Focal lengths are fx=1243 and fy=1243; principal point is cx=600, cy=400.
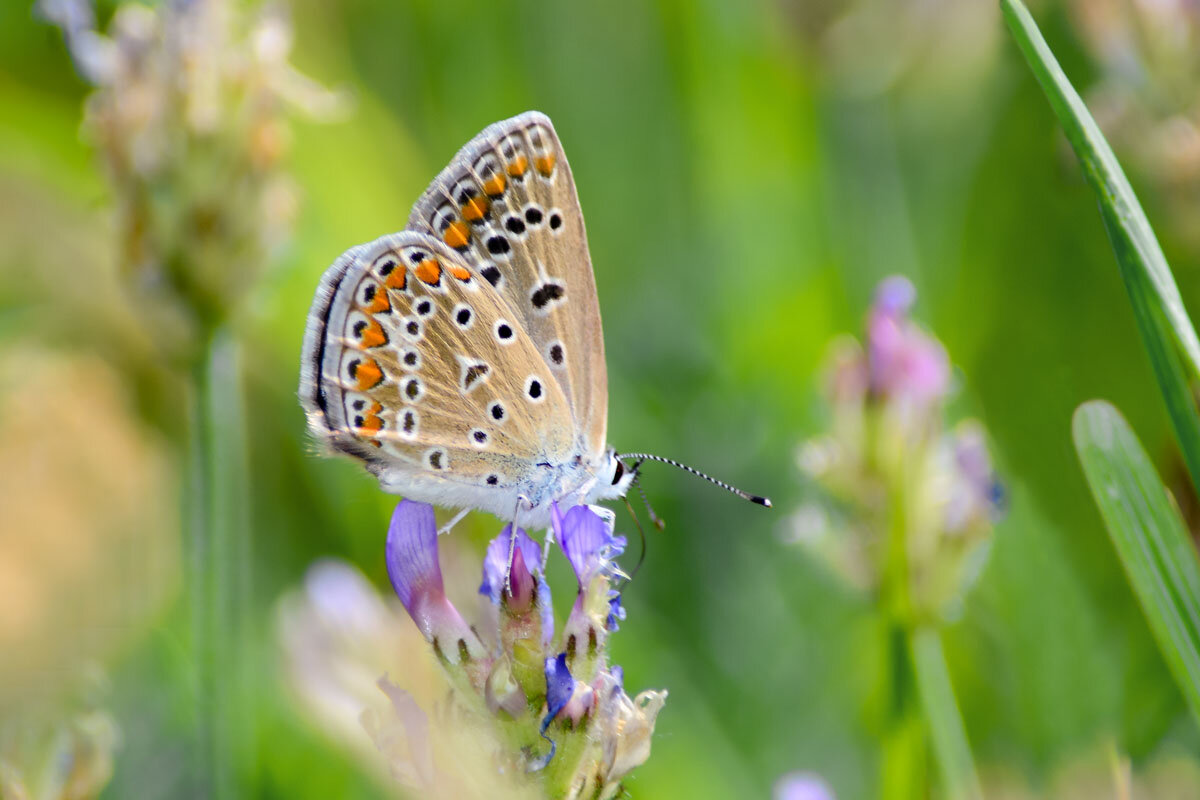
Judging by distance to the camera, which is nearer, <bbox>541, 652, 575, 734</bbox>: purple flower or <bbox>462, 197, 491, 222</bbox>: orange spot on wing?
<bbox>541, 652, 575, 734</bbox>: purple flower

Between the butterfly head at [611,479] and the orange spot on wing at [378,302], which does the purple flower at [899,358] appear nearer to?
the butterfly head at [611,479]

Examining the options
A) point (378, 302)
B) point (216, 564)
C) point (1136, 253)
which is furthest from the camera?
point (216, 564)

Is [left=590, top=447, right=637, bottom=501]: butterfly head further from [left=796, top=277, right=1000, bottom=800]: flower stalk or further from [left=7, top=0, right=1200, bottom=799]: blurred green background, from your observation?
[left=7, top=0, right=1200, bottom=799]: blurred green background

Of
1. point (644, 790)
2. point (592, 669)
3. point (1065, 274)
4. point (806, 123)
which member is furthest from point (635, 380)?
point (592, 669)

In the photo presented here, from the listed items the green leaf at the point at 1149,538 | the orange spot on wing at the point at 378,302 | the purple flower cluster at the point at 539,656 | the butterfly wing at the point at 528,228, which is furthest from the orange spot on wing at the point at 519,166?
the green leaf at the point at 1149,538

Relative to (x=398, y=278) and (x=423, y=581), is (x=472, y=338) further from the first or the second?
(x=423, y=581)

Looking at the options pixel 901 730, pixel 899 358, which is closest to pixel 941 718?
pixel 901 730

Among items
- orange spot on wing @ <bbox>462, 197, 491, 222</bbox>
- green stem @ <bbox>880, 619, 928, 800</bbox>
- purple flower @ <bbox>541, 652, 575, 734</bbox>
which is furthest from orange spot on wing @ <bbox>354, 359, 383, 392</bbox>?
green stem @ <bbox>880, 619, 928, 800</bbox>
